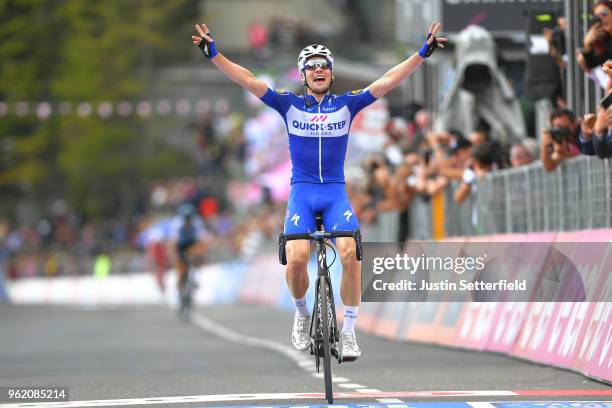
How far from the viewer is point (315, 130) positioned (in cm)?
1369

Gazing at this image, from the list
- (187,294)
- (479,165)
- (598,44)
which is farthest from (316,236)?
(187,294)

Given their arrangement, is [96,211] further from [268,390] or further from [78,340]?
[268,390]

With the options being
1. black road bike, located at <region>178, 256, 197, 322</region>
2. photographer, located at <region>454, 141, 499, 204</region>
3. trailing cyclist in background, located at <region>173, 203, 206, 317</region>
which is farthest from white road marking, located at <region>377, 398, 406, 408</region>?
trailing cyclist in background, located at <region>173, 203, 206, 317</region>

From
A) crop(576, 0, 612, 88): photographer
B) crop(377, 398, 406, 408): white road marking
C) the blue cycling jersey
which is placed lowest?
crop(377, 398, 406, 408): white road marking

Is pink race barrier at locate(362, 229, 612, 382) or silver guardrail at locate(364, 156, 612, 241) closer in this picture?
pink race barrier at locate(362, 229, 612, 382)

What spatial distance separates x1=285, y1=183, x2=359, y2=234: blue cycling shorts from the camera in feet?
44.2

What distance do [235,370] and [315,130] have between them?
11.3 ft

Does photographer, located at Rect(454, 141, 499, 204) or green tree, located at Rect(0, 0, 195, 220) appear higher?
green tree, located at Rect(0, 0, 195, 220)

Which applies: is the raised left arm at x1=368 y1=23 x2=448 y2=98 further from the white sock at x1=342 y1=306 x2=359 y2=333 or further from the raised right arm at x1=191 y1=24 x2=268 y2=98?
the white sock at x1=342 y1=306 x2=359 y2=333

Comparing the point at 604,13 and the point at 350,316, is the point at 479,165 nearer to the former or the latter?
the point at 604,13

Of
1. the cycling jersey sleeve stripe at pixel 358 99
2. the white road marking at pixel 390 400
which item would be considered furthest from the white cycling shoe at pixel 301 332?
the cycling jersey sleeve stripe at pixel 358 99

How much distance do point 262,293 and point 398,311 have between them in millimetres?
17472

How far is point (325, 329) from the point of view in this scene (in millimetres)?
12805

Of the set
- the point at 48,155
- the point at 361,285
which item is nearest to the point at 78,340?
the point at 361,285
